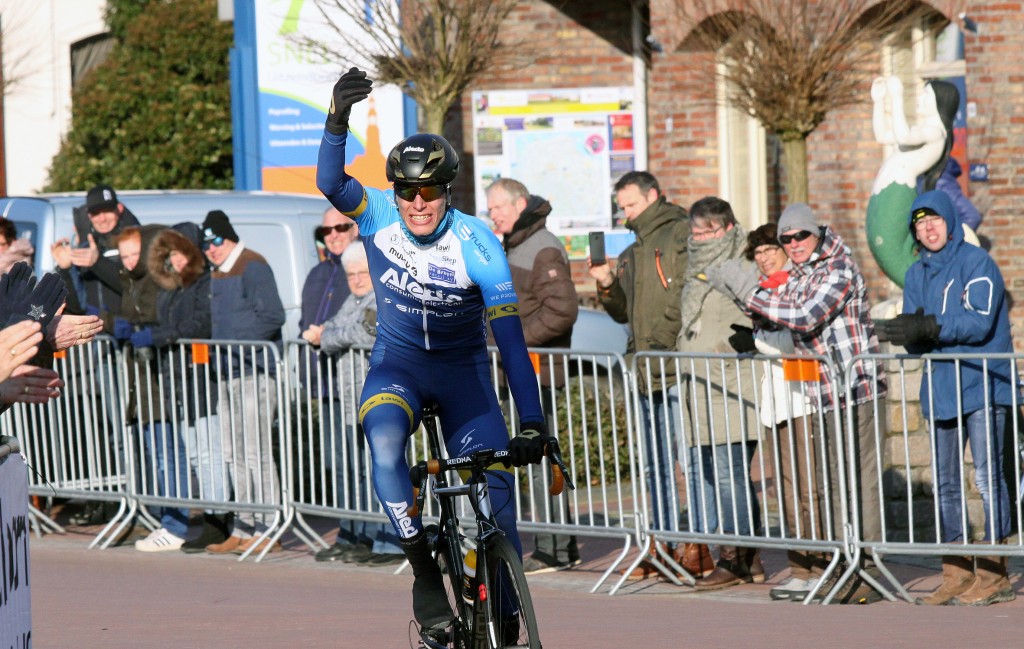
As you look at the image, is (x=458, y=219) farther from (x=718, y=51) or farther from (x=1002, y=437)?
(x=718, y=51)

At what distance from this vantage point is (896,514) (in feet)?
29.5

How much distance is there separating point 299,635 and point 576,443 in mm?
3871

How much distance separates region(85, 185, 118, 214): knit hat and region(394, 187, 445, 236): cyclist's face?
5713 mm

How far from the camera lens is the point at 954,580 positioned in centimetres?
823

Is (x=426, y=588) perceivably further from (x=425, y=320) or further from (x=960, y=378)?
(x=960, y=378)

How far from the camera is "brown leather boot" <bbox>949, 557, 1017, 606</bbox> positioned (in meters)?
8.10

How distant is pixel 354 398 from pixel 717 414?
208cm

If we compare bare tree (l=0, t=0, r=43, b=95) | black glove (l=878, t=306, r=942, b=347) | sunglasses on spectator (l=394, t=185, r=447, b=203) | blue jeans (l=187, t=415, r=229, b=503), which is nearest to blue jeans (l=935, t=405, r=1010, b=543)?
black glove (l=878, t=306, r=942, b=347)

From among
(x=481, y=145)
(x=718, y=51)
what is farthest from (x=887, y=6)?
(x=481, y=145)

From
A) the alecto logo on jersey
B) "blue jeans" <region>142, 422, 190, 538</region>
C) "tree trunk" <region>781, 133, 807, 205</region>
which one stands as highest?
"tree trunk" <region>781, 133, 807, 205</region>

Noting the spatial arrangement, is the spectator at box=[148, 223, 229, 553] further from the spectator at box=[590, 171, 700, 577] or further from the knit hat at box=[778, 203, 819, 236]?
the knit hat at box=[778, 203, 819, 236]

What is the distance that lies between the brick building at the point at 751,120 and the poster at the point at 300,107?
173 cm

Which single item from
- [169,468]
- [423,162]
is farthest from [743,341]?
[169,468]

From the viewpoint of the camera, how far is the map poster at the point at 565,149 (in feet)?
58.5
